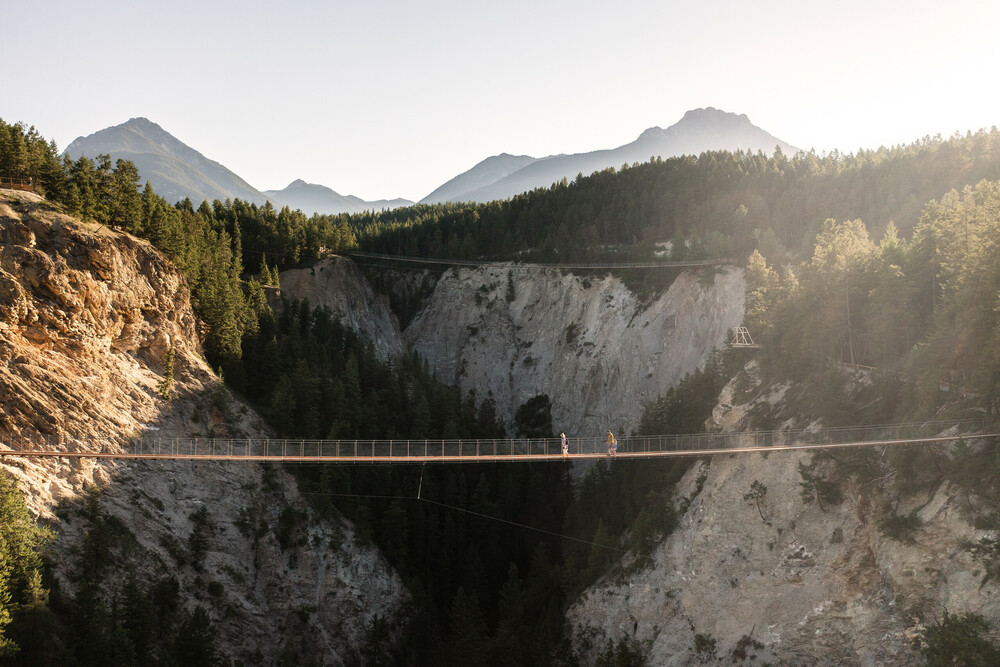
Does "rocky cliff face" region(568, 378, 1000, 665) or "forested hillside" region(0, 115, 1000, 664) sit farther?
"forested hillside" region(0, 115, 1000, 664)

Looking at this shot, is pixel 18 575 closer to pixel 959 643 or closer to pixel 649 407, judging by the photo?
pixel 959 643

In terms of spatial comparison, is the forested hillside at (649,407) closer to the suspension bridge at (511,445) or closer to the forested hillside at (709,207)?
the forested hillside at (709,207)

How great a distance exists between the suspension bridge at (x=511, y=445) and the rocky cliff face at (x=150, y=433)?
26.9 inches

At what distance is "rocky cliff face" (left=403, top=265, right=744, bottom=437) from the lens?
71812 mm

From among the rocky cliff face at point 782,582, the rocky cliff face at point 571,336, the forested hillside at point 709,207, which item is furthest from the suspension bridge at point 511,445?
the forested hillside at point 709,207

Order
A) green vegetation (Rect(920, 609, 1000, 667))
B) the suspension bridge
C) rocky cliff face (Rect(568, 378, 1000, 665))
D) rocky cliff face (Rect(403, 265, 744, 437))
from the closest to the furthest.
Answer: green vegetation (Rect(920, 609, 1000, 667)) → rocky cliff face (Rect(568, 378, 1000, 665)) → the suspension bridge → rocky cliff face (Rect(403, 265, 744, 437))

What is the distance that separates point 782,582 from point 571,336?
144ft

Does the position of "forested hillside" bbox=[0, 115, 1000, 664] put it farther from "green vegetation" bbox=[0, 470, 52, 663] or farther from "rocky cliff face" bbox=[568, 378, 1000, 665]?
"green vegetation" bbox=[0, 470, 52, 663]

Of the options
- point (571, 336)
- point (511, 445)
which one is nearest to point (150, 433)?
point (511, 445)

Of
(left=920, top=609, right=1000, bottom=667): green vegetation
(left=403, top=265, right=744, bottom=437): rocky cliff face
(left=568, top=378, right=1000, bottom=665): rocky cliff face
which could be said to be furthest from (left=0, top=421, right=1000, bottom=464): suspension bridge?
(left=403, top=265, right=744, bottom=437): rocky cliff face

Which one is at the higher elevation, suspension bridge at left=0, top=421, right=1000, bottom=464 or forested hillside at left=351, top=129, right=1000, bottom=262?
forested hillside at left=351, top=129, right=1000, bottom=262

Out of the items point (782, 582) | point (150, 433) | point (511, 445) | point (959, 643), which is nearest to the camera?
point (959, 643)

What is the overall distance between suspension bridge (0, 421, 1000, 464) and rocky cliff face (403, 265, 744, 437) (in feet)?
78.3

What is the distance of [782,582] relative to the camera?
135ft
